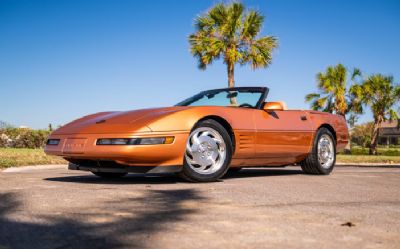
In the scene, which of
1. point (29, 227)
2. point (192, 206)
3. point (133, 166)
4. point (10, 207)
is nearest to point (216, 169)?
point (133, 166)

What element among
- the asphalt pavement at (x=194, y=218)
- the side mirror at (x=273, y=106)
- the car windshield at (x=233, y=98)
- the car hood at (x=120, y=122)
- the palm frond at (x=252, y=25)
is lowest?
the asphalt pavement at (x=194, y=218)

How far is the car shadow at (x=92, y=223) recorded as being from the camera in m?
2.21

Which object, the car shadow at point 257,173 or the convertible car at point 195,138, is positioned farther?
the car shadow at point 257,173

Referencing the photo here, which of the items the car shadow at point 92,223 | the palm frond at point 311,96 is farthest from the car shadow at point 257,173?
the palm frond at point 311,96

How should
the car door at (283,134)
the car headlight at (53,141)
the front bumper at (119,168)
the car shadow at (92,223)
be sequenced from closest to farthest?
the car shadow at (92,223) → the front bumper at (119,168) → the car headlight at (53,141) → the car door at (283,134)

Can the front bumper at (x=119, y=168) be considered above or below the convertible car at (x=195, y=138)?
below

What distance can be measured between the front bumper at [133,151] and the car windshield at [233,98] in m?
1.50

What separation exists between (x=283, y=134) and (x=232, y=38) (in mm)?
16907

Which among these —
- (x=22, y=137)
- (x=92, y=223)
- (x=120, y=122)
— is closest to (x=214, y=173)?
(x=120, y=122)

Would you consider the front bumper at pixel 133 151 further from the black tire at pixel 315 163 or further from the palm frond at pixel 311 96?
the palm frond at pixel 311 96

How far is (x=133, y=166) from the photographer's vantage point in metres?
4.76

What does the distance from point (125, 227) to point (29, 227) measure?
0.50 metres

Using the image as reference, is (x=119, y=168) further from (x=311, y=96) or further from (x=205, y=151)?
(x=311, y=96)

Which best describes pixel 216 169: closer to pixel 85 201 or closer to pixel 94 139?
pixel 94 139
